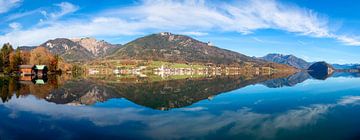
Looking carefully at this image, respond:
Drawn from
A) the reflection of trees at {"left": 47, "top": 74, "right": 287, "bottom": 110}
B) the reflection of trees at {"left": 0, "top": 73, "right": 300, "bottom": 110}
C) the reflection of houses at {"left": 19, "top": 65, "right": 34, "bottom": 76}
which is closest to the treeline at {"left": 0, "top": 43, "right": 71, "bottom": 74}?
the reflection of houses at {"left": 19, "top": 65, "right": 34, "bottom": 76}

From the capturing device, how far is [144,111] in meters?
38.0

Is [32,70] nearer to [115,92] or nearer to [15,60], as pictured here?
[15,60]

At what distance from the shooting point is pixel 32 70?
475ft

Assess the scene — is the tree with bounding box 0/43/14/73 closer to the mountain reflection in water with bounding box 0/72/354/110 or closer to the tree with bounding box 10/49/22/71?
the tree with bounding box 10/49/22/71

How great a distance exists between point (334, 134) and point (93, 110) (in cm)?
2477

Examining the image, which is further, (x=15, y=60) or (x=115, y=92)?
(x=15, y=60)

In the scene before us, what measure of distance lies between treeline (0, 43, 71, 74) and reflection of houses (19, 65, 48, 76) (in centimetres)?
233

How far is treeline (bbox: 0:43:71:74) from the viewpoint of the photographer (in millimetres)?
135525

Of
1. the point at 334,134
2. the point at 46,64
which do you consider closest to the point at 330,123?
the point at 334,134

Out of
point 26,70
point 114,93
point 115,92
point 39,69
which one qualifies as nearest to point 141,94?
point 114,93

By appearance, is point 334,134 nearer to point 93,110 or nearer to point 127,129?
point 127,129

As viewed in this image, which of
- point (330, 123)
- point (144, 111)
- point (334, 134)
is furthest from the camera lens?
point (144, 111)

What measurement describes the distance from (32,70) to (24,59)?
766 inches

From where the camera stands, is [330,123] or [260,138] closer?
[260,138]
